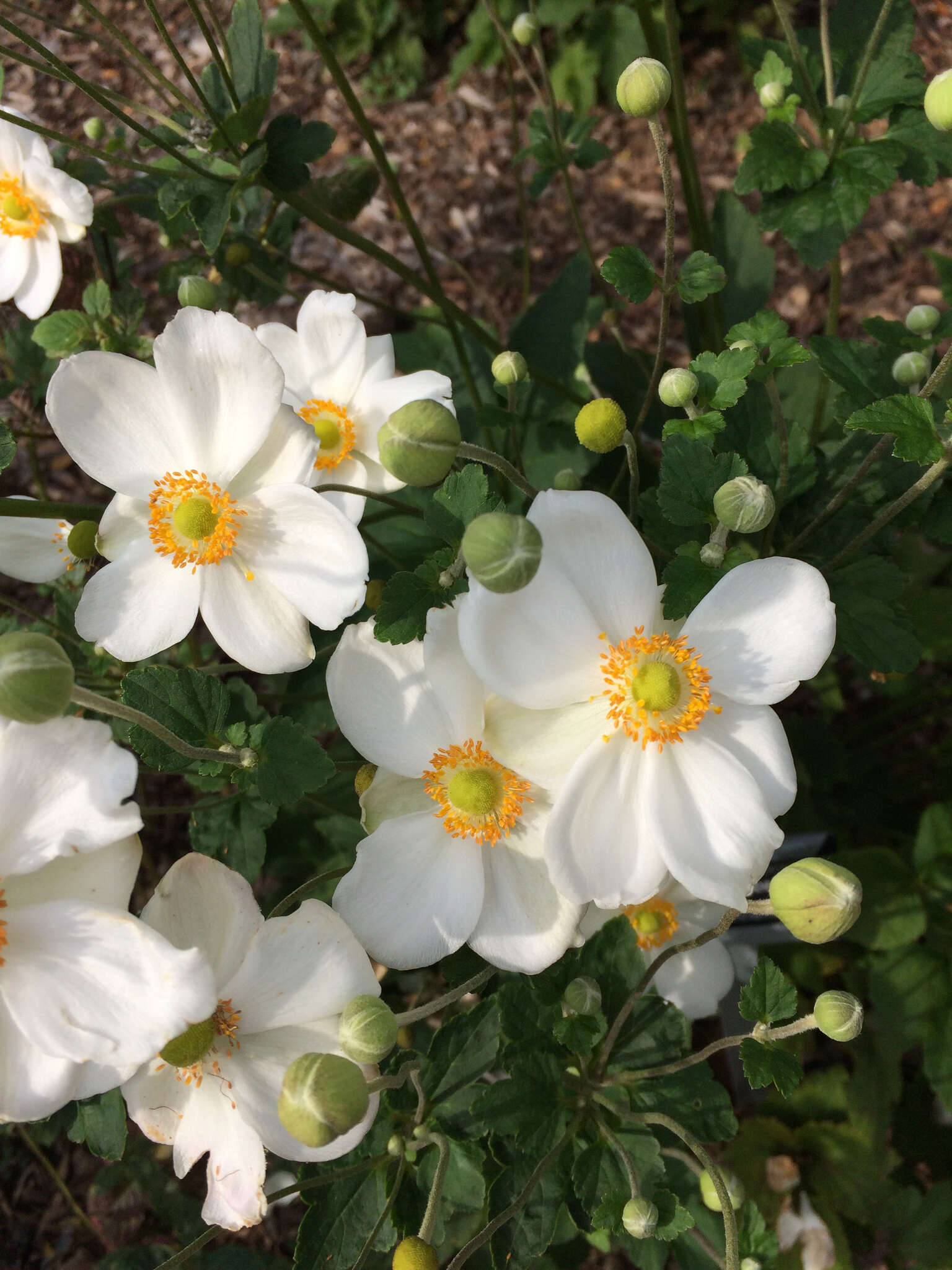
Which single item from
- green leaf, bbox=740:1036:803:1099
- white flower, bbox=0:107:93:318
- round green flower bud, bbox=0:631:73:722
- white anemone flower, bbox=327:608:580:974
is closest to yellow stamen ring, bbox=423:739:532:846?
white anemone flower, bbox=327:608:580:974

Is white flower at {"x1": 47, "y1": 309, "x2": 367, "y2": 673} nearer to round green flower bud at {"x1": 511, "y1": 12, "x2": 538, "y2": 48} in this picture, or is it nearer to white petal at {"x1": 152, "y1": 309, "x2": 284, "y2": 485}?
white petal at {"x1": 152, "y1": 309, "x2": 284, "y2": 485}

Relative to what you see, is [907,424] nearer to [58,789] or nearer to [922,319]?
[922,319]

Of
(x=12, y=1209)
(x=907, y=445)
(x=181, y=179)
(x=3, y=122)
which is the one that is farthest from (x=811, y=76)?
(x=12, y=1209)

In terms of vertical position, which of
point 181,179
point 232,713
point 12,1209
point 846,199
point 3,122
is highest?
point 3,122

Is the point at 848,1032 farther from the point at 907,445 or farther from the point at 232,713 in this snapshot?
the point at 232,713

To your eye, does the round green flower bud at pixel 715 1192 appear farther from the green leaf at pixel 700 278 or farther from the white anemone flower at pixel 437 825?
the green leaf at pixel 700 278

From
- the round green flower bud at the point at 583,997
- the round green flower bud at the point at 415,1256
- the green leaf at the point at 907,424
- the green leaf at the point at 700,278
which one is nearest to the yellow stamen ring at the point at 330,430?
the green leaf at the point at 700,278
